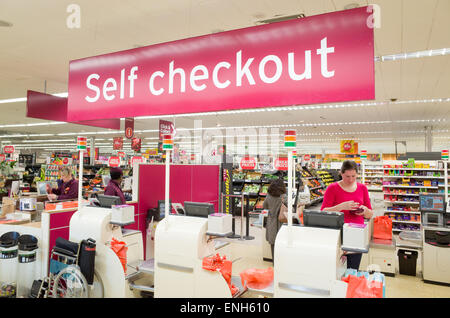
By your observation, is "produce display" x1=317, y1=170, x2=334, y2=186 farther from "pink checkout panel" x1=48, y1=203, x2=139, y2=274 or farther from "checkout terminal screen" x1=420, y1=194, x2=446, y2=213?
"pink checkout panel" x1=48, y1=203, x2=139, y2=274

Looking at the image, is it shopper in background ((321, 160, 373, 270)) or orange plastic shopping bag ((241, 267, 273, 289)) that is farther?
shopper in background ((321, 160, 373, 270))

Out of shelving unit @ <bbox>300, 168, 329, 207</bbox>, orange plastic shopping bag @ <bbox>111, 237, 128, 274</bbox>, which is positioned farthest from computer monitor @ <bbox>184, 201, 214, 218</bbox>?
shelving unit @ <bbox>300, 168, 329, 207</bbox>

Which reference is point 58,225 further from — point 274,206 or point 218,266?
point 274,206

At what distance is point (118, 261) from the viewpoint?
129 inches

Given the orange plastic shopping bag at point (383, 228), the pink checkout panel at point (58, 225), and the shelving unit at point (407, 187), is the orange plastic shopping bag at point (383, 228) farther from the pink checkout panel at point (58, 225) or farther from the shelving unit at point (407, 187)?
the pink checkout panel at point (58, 225)

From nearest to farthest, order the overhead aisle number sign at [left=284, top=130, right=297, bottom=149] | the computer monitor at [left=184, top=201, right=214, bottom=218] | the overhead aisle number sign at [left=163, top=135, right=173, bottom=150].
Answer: the overhead aisle number sign at [left=284, top=130, right=297, bottom=149] < the overhead aisle number sign at [left=163, top=135, right=173, bottom=150] < the computer monitor at [left=184, top=201, right=214, bottom=218]

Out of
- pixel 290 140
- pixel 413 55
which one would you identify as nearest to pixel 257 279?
pixel 290 140

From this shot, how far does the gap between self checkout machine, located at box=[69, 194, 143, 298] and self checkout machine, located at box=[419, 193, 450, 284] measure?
4.56m

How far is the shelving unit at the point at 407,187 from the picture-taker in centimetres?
866

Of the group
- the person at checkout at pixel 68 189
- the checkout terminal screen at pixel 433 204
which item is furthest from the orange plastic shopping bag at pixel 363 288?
the person at checkout at pixel 68 189

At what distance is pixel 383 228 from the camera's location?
5.42 metres

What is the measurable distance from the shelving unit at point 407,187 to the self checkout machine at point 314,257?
7.47 m

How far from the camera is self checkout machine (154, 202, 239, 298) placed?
9.00ft
